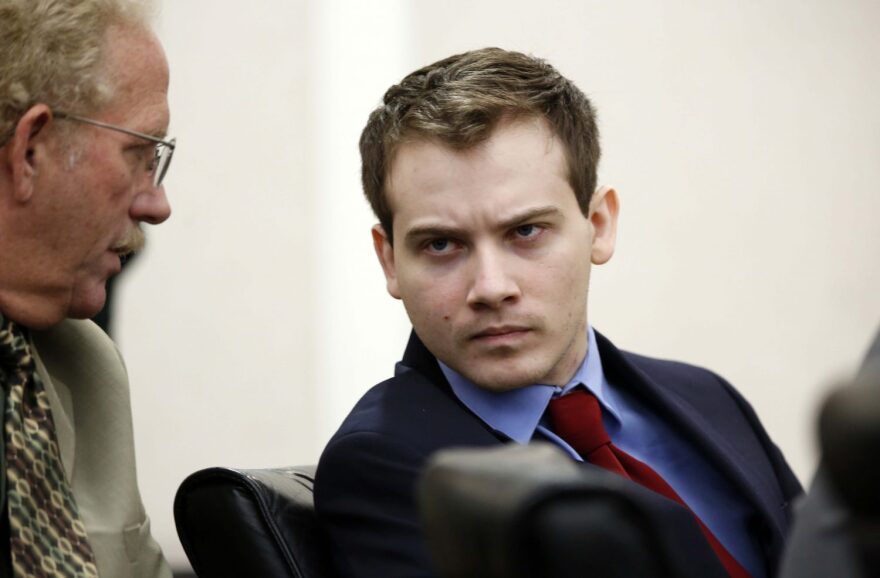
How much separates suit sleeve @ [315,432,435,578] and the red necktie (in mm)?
276

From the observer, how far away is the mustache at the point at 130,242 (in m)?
2.12

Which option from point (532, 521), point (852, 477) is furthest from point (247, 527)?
point (852, 477)

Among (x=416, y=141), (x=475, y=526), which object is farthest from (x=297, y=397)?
(x=475, y=526)

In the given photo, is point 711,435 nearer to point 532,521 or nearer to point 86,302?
point 86,302

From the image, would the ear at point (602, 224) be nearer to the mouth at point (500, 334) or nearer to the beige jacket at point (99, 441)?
the mouth at point (500, 334)

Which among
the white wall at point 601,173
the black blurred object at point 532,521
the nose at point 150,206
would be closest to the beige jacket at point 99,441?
the nose at point 150,206

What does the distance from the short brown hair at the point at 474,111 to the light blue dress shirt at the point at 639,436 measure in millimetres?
286

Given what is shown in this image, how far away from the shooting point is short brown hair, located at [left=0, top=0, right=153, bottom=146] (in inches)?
77.2

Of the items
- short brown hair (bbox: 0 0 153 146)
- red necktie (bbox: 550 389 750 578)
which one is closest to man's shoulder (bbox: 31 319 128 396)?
short brown hair (bbox: 0 0 153 146)

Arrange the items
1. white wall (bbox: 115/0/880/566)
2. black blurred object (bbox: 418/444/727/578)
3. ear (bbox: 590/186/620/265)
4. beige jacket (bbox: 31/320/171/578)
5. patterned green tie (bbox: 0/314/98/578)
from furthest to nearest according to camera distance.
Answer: white wall (bbox: 115/0/880/566) → ear (bbox: 590/186/620/265) → beige jacket (bbox: 31/320/171/578) → patterned green tie (bbox: 0/314/98/578) → black blurred object (bbox: 418/444/727/578)

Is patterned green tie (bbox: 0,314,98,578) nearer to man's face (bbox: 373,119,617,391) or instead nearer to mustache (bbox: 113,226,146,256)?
mustache (bbox: 113,226,146,256)

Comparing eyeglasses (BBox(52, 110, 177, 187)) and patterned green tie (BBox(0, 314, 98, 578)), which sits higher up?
eyeglasses (BBox(52, 110, 177, 187))

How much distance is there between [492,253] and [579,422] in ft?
1.01

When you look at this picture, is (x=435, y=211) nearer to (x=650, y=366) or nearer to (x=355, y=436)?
(x=355, y=436)
